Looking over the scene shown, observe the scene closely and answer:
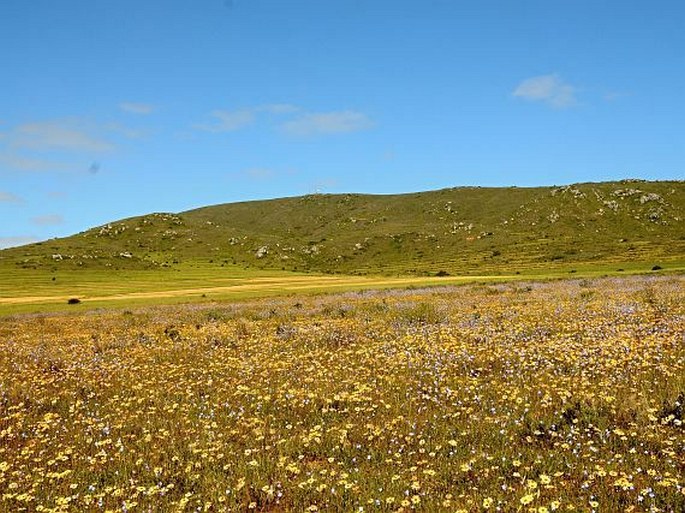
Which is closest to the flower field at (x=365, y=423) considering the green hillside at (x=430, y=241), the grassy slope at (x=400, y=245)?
the grassy slope at (x=400, y=245)

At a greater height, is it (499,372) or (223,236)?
(223,236)

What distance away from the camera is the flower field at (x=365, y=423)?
729 centimetres

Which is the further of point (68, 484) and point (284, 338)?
point (284, 338)

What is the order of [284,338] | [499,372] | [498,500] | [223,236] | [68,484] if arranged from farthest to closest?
1. [223,236]
2. [284,338]
3. [499,372]
4. [68,484]
5. [498,500]

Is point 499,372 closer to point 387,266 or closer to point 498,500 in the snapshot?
point 498,500

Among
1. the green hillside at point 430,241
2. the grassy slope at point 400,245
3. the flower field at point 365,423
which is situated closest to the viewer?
the flower field at point 365,423

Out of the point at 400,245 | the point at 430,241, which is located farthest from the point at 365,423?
the point at 430,241

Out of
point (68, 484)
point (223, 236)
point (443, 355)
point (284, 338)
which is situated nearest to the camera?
point (68, 484)

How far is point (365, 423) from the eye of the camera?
10102mm

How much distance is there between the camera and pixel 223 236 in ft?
617

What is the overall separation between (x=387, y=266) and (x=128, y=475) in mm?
138860

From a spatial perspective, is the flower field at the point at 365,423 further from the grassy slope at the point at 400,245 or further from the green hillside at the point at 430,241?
the green hillside at the point at 430,241

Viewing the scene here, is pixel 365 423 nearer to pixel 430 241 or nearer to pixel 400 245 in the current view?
pixel 400 245

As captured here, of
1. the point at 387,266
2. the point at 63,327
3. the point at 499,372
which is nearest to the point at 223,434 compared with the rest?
A: the point at 499,372
